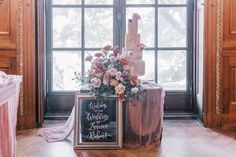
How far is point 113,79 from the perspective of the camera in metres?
3.18

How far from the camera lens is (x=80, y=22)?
4.48 m

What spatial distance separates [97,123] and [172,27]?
1.85 m

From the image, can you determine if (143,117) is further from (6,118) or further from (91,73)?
(6,118)

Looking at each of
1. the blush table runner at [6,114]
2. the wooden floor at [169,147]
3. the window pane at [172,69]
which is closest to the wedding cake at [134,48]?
the wooden floor at [169,147]

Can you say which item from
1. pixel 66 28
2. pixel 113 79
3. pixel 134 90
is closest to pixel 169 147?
pixel 134 90

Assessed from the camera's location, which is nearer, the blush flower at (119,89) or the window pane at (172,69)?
the blush flower at (119,89)

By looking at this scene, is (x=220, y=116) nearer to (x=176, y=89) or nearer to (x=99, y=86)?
(x=176, y=89)

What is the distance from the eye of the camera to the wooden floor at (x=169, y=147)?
3.05 meters

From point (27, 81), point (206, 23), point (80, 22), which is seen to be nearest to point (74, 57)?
point (80, 22)

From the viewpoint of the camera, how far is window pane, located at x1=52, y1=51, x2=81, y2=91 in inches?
177

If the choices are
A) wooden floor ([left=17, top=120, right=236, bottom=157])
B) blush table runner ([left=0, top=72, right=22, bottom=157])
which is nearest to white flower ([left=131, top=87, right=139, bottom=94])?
Result: wooden floor ([left=17, top=120, right=236, bottom=157])

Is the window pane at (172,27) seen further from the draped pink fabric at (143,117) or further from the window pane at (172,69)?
the draped pink fabric at (143,117)

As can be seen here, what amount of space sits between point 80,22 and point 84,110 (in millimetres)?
1579

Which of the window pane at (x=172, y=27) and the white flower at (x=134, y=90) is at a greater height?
the window pane at (x=172, y=27)
